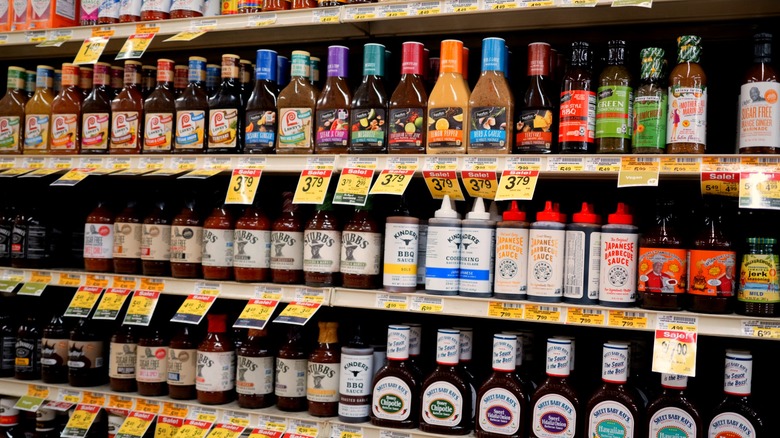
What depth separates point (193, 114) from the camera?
2.13 m

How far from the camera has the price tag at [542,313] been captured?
1.70 metres

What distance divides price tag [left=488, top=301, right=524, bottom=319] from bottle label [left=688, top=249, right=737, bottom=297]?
40 centimetres

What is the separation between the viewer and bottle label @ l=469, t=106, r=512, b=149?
1803mm

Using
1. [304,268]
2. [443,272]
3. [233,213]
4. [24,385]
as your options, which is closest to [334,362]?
[304,268]

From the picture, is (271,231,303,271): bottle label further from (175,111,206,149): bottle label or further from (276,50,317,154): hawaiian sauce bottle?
(175,111,206,149): bottle label

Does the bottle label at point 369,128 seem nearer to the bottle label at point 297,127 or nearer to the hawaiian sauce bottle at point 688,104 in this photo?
the bottle label at point 297,127

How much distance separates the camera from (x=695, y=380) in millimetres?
1907

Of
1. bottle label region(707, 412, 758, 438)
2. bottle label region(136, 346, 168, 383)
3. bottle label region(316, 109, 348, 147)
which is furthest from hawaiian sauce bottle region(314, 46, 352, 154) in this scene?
bottle label region(707, 412, 758, 438)

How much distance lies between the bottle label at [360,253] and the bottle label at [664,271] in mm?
693

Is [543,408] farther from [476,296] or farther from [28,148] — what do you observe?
[28,148]

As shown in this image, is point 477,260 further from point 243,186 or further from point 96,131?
point 96,131

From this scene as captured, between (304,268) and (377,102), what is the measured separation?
502 millimetres

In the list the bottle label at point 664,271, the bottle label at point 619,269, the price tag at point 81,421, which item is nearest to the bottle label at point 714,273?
the bottle label at point 664,271

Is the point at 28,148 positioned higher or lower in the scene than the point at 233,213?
higher
